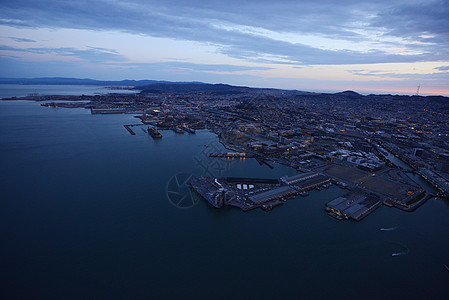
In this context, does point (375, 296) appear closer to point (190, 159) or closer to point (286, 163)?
point (286, 163)

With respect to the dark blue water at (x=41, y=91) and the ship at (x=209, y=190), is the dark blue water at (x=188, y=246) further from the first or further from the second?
the dark blue water at (x=41, y=91)

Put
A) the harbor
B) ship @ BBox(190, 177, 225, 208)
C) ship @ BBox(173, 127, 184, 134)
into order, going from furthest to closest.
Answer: ship @ BBox(173, 127, 184, 134), the harbor, ship @ BBox(190, 177, 225, 208)

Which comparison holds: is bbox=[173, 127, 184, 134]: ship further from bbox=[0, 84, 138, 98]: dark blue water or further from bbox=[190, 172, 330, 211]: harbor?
bbox=[0, 84, 138, 98]: dark blue water

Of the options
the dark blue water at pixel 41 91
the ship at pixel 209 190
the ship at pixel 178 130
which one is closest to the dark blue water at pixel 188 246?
the ship at pixel 209 190

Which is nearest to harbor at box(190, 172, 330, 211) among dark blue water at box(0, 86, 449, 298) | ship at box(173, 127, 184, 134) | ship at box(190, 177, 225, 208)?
ship at box(190, 177, 225, 208)

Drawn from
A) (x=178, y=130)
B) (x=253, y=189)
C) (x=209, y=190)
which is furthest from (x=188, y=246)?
(x=178, y=130)

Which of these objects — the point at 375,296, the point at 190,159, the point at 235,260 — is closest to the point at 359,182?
the point at 375,296

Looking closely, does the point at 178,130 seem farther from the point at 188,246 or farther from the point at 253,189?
the point at 188,246

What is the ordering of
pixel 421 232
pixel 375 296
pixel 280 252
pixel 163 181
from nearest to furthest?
1. pixel 375 296
2. pixel 280 252
3. pixel 421 232
4. pixel 163 181
